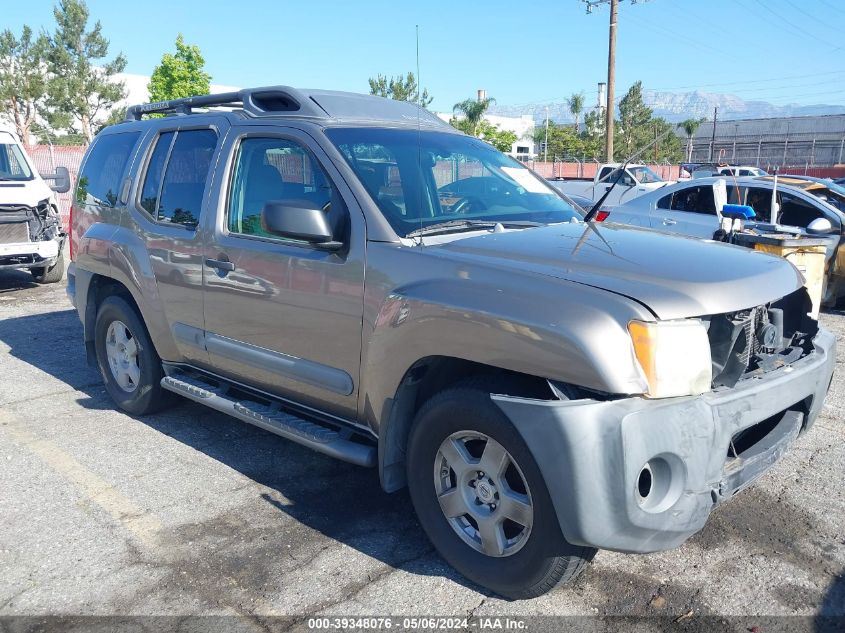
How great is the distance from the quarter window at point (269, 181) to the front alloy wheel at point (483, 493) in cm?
136

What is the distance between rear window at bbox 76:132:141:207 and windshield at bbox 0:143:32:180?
5965 millimetres

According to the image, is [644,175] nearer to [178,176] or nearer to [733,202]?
[733,202]

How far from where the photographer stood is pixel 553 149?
168 feet

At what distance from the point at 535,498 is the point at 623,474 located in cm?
37

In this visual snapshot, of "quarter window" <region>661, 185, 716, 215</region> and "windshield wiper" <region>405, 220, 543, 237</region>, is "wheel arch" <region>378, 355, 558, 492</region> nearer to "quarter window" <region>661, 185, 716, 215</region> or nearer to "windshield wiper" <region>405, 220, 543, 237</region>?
"windshield wiper" <region>405, 220, 543, 237</region>

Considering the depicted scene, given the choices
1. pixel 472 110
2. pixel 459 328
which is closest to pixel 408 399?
pixel 459 328

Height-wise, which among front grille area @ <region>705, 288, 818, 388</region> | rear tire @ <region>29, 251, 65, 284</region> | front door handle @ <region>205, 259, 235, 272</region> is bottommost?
rear tire @ <region>29, 251, 65, 284</region>

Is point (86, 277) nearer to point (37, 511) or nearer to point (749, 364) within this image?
point (37, 511)

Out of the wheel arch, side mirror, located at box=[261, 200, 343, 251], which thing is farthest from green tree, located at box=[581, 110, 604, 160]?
the wheel arch

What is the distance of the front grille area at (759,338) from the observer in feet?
9.12

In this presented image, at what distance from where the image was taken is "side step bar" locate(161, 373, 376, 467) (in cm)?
341

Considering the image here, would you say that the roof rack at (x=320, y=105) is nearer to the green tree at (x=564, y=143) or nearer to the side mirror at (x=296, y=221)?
the side mirror at (x=296, y=221)

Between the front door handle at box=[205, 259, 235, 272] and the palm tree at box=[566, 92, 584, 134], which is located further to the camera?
the palm tree at box=[566, 92, 584, 134]

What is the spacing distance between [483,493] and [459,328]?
2.21 feet
